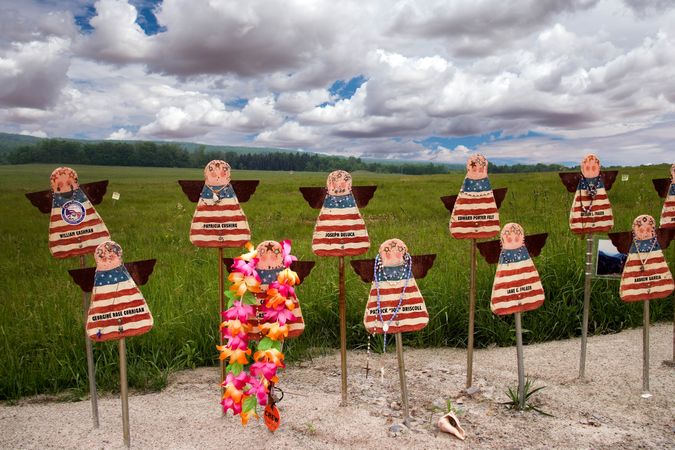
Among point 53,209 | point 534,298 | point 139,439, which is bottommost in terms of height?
point 139,439

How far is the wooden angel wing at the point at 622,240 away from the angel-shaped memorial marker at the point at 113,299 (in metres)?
3.06

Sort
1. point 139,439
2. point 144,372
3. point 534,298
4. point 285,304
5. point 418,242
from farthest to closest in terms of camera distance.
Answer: point 418,242, point 144,372, point 534,298, point 139,439, point 285,304

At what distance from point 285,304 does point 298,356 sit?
1.46m

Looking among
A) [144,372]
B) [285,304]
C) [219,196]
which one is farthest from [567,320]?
[144,372]

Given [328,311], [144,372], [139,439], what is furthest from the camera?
[328,311]

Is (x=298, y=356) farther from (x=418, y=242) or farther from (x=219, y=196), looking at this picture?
(x=418, y=242)

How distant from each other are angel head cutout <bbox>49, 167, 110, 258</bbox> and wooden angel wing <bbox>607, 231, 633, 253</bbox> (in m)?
3.48

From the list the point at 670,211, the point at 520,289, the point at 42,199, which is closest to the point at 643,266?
the point at 670,211

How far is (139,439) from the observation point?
2.90 metres

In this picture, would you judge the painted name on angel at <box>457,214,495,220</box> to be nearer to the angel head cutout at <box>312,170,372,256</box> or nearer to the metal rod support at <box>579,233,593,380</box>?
the angel head cutout at <box>312,170,372,256</box>

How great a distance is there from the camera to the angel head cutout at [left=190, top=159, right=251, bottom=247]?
3045 mm

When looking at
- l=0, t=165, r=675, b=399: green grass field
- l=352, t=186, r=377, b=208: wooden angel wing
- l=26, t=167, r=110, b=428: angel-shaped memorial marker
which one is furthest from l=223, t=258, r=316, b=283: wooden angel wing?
l=0, t=165, r=675, b=399: green grass field

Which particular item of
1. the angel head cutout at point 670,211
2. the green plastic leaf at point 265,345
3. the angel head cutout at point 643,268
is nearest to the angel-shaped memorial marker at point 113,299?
the green plastic leaf at point 265,345

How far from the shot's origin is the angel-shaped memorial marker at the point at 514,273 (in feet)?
10.1
